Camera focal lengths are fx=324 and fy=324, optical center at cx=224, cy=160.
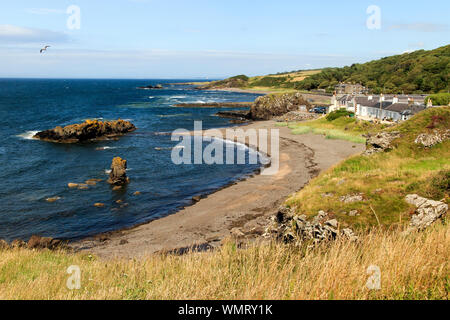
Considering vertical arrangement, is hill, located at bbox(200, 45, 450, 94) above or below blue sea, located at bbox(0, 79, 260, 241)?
above

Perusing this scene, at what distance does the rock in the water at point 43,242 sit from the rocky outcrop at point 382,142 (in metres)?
25.0

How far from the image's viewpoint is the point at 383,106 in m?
63.5

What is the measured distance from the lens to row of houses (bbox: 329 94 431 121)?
55.6 metres

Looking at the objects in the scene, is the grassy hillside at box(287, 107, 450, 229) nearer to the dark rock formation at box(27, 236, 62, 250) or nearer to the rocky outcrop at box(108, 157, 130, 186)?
the dark rock formation at box(27, 236, 62, 250)

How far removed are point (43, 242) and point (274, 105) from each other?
3276 inches

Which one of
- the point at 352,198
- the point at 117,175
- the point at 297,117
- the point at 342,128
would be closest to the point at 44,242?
the point at 117,175

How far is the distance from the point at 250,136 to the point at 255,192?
32.1 meters

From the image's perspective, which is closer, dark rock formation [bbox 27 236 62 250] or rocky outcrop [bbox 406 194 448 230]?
rocky outcrop [bbox 406 194 448 230]

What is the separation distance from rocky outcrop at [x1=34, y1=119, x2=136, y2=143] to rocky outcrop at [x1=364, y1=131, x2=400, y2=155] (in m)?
49.4

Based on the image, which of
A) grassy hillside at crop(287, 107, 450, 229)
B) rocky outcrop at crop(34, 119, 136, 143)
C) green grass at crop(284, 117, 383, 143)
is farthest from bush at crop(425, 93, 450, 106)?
rocky outcrop at crop(34, 119, 136, 143)

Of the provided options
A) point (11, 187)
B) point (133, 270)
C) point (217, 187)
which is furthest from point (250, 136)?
point (133, 270)

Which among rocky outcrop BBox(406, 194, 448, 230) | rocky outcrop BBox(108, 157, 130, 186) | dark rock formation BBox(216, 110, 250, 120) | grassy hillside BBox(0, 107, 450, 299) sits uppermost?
dark rock formation BBox(216, 110, 250, 120)

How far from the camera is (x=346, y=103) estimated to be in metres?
79.1
